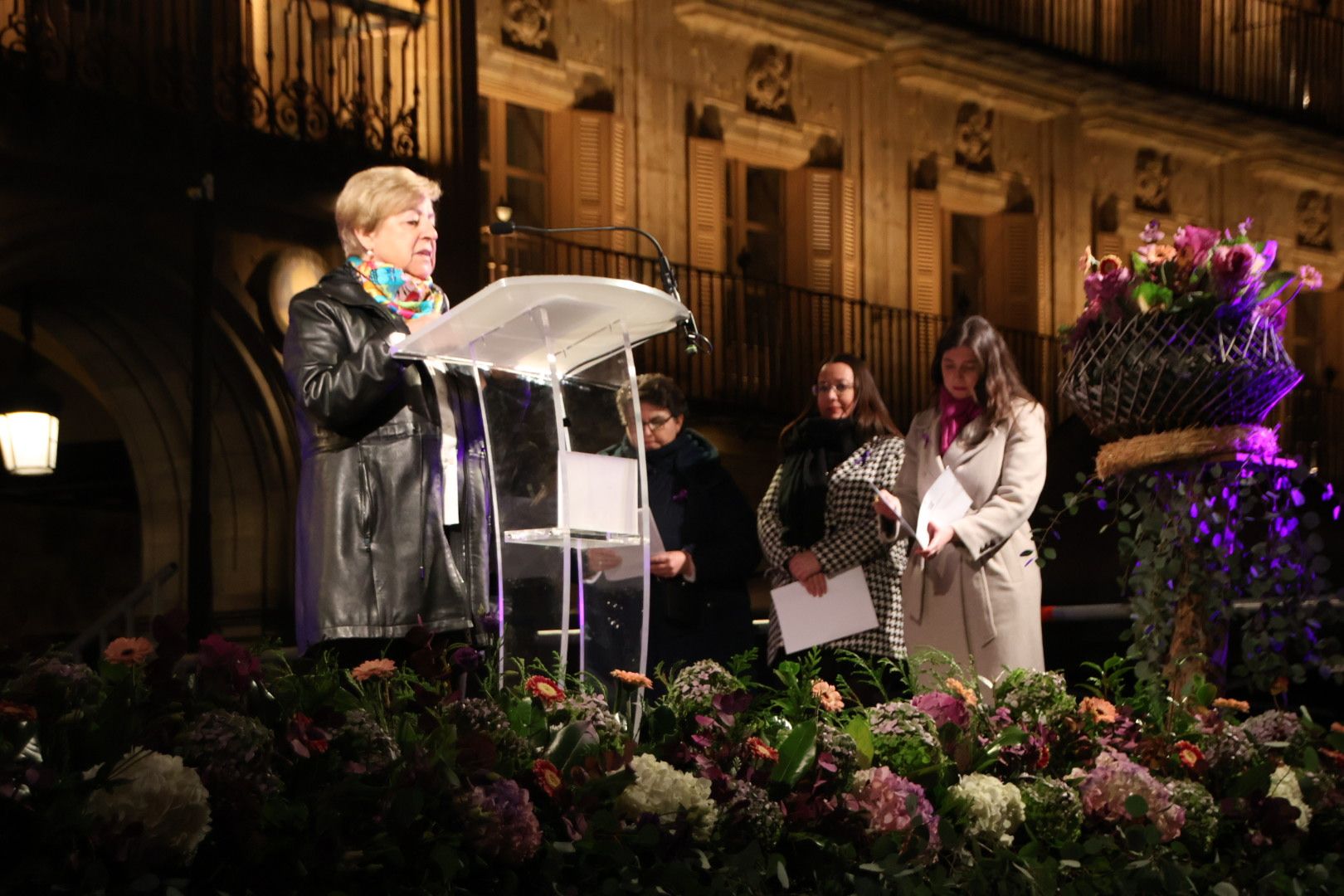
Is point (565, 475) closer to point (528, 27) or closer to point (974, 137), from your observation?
point (528, 27)

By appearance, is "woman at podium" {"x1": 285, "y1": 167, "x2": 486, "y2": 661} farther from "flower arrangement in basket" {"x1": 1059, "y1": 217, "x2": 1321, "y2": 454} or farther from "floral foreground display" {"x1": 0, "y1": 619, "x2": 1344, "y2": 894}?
"flower arrangement in basket" {"x1": 1059, "y1": 217, "x2": 1321, "y2": 454}

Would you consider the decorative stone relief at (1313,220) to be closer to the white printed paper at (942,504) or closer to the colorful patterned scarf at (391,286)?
the white printed paper at (942,504)

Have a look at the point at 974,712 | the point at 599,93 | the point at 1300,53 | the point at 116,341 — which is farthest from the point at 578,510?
the point at 1300,53

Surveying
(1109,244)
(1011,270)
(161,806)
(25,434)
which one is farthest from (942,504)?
(1109,244)

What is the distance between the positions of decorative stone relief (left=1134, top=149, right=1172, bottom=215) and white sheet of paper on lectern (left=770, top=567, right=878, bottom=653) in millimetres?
12485

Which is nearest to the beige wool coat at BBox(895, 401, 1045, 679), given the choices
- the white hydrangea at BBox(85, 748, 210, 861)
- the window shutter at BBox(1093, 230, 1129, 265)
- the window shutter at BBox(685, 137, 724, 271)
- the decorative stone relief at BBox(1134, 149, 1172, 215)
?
the white hydrangea at BBox(85, 748, 210, 861)

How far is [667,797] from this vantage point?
240 centimetres

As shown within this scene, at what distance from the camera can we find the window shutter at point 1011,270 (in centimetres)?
1541

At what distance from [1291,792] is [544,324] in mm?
1442

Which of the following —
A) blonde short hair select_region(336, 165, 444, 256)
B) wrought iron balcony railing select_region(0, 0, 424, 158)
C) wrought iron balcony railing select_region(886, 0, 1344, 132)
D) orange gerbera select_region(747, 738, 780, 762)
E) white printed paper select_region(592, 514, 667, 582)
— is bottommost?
orange gerbera select_region(747, 738, 780, 762)

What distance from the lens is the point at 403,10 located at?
1022cm

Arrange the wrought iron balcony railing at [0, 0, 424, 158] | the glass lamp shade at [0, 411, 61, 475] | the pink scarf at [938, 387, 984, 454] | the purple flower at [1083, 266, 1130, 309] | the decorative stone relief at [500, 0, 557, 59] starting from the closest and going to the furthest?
the purple flower at [1083, 266, 1130, 309] → the pink scarf at [938, 387, 984, 454] → the wrought iron balcony railing at [0, 0, 424, 158] → the glass lamp shade at [0, 411, 61, 475] → the decorative stone relief at [500, 0, 557, 59]

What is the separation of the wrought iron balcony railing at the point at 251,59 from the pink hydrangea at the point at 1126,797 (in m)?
6.80

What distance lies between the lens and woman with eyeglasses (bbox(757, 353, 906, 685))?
4922 millimetres
